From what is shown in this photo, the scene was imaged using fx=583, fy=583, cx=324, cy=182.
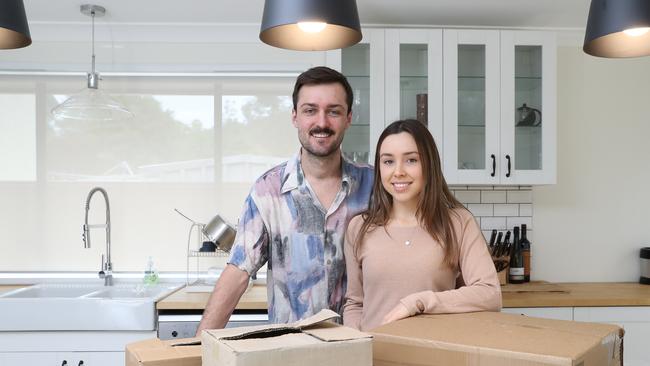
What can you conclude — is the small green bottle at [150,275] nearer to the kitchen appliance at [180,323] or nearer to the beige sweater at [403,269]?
the kitchen appliance at [180,323]

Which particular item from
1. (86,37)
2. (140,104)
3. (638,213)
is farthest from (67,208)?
(638,213)

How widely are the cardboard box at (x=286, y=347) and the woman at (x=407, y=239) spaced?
58 cm

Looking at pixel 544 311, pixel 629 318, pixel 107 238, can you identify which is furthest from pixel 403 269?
pixel 107 238

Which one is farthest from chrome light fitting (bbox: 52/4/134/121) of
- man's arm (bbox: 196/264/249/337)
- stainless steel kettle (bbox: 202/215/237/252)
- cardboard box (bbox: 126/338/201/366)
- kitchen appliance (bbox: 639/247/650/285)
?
kitchen appliance (bbox: 639/247/650/285)

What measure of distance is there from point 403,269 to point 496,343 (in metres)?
0.60

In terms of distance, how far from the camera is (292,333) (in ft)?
2.87

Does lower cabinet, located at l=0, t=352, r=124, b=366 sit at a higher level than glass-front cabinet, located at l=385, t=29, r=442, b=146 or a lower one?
lower

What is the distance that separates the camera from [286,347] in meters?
0.79

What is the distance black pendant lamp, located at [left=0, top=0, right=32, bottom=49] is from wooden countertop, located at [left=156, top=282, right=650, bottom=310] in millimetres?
1509

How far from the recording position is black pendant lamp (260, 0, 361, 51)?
3.82ft

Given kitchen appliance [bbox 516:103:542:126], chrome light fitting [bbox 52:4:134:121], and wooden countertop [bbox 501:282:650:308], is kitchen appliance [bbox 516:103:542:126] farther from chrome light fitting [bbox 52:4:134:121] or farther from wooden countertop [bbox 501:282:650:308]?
chrome light fitting [bbox 52:4:134:121]

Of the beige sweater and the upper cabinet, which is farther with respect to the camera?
the upper cabinet

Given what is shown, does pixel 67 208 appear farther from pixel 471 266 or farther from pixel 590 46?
pixel 590 46

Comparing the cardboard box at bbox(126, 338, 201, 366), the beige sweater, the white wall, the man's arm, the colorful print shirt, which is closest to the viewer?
the cardboard box at bbox(126, 338, 201, 366)
